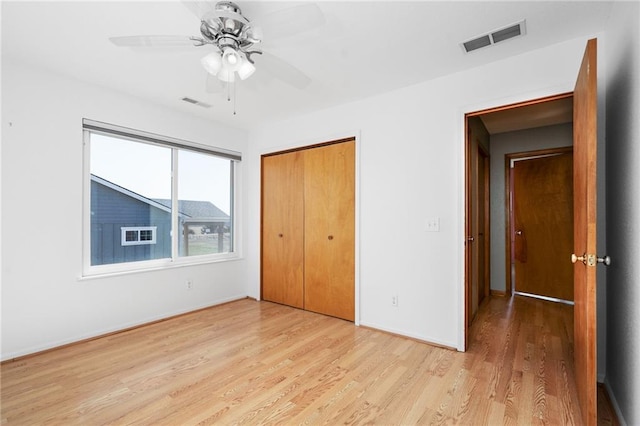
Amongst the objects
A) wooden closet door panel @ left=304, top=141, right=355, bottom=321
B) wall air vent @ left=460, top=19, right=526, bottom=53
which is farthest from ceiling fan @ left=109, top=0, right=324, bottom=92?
wooden closet door panel @ left=304, top=141, right=355, bottom=321

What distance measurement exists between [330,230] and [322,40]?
2.02 meters

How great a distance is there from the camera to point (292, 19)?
1575 millimetres

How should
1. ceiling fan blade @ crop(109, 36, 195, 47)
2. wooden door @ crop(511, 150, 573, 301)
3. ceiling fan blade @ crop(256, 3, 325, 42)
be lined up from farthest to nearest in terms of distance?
wooden door @ crop(511, 150, 573, 301) → ceiling fan blade @ crop(109, 36, 195, 47) → ceiling fan blade @ crop(256, 3, 325, 42)

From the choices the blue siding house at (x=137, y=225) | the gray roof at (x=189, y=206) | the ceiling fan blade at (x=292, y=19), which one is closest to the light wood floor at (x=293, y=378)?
the blue siding house at (x=137, y=225)

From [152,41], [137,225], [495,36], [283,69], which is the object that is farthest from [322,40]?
[137,225]

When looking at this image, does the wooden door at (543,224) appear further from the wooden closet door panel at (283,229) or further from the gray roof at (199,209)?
the gray roof at (199,209)

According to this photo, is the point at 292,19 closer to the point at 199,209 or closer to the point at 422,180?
the point at 422,180

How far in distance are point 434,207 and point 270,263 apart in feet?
7.79

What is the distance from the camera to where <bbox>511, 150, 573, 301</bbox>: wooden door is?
13.5ft

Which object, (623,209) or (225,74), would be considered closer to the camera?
(623,209)

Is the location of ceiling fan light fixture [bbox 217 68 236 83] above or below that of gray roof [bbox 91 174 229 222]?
above

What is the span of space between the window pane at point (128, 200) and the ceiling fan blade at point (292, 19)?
7.63 feet

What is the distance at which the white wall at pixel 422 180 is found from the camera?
2391 mm

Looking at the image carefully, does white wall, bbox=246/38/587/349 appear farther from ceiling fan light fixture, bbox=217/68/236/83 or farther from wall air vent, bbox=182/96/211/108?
ceiling fan light fixture, bbox=217/68/236/83
